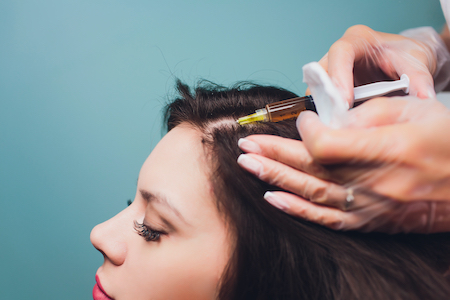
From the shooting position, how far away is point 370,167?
1.50ft

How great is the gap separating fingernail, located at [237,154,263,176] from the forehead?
4.6 inches

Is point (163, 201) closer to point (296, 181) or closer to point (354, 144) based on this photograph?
point (296, 181)

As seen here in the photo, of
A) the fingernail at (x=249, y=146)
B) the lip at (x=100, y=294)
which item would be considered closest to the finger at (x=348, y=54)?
the fingernail at (x=249, y=146)

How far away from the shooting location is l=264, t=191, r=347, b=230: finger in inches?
20.8

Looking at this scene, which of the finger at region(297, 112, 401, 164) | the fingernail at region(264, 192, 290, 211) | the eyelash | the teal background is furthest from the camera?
the teal background

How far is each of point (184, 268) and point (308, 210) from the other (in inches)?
13.3

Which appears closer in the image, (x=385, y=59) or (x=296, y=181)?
(x=296, y=181)

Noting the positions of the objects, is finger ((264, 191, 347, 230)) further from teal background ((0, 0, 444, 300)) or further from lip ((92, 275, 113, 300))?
teal background ((0, 0, 444, 300))

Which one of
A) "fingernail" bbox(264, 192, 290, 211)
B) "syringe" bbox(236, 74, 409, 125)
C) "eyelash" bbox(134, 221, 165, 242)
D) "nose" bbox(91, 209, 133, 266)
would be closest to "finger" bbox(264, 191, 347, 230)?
"fingernail" bbox(264, 192, 290, 211)

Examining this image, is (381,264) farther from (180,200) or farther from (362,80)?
(362,80)

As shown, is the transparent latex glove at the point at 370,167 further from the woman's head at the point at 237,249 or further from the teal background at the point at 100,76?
the teal background at the point at 100,76

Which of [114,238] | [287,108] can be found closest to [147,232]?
[114,238]

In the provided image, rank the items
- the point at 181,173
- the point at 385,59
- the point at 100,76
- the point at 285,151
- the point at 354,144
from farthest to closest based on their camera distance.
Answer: the point at 100,76
the point at 385,59
the point at 181,173
the point at 285,151
the point at 354,144

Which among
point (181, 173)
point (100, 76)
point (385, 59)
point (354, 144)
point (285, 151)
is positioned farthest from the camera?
point (100, 76)
